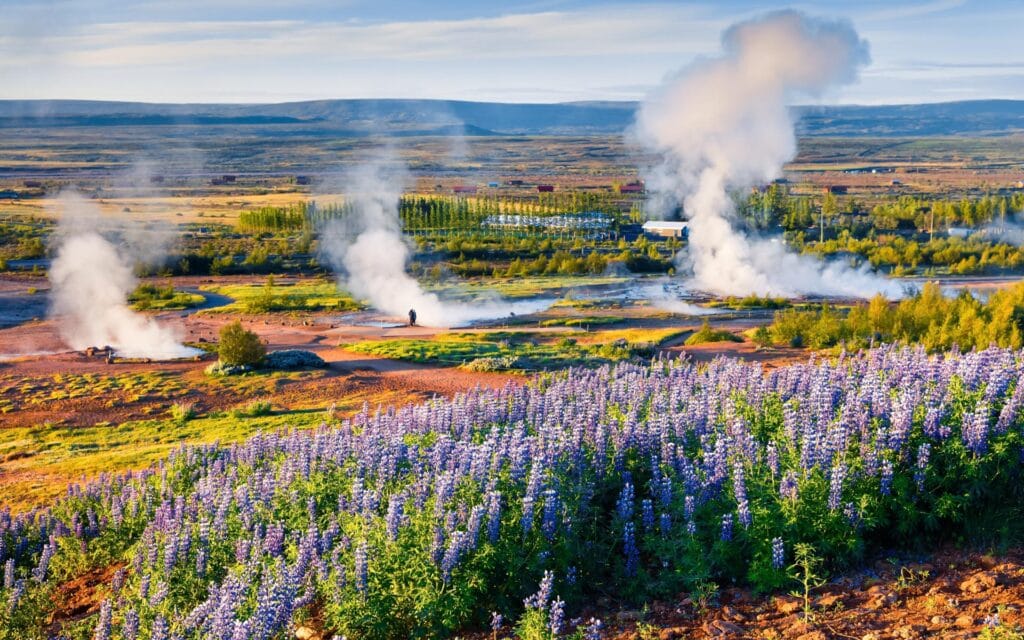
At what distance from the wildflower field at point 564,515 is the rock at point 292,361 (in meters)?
17.5

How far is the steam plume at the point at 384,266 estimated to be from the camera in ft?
137

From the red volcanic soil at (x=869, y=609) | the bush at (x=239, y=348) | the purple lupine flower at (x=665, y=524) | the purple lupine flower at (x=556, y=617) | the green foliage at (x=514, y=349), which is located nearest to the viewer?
the purple lupine flower at (x=556, y=617)

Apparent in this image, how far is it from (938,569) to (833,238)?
67082 millimetres

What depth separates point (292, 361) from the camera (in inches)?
1101

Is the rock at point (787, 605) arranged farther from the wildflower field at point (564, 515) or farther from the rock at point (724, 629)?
the rock at point (724, 629)

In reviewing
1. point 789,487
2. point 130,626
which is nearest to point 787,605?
point 789,487

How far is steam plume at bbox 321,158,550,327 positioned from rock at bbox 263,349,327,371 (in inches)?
405

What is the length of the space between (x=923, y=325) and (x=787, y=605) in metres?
22.7

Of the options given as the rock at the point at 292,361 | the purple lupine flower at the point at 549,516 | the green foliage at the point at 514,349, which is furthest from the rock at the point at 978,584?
the rock at the point at 292,361

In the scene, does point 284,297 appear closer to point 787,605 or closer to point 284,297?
point 284,297

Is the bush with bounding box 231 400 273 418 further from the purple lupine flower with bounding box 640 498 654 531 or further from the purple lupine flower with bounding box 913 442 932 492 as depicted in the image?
the purple lupine flower with bounding box 913 442 932 492

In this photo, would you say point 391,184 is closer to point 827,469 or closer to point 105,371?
point 105,371

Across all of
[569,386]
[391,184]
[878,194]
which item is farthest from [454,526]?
[878,194]

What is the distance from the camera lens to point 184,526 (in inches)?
354
